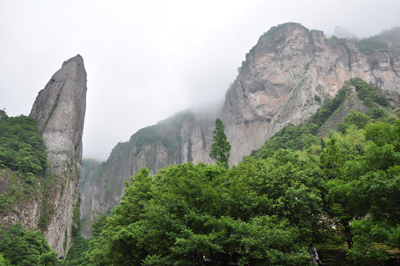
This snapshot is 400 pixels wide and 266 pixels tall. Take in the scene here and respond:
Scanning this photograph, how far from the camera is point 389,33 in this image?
119 meters

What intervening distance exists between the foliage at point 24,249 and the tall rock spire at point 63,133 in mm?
14084

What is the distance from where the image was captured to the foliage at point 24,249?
27.9 meters

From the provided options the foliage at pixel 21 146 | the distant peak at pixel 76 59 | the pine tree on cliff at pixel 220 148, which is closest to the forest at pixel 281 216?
the pine tree on cliff at pixel 220 148

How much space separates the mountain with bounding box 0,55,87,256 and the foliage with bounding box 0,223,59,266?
675 cm

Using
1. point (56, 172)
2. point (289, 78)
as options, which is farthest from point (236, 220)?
point (289, 78)

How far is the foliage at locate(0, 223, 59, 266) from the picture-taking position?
27.9 metres

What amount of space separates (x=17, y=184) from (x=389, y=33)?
507 feet

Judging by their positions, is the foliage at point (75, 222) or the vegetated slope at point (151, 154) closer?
the foliage at point (75, 222)

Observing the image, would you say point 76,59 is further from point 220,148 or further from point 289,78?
point 289,78

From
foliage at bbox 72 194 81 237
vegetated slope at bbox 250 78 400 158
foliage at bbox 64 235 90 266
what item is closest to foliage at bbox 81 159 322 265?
vegetated slope at bbox 250 78 400 158

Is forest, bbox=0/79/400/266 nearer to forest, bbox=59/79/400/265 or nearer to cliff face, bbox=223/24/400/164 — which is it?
forest, bbox=59/79/400/265

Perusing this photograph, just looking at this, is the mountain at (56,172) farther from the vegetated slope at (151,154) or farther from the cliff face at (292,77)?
the cliff face at (292,77)

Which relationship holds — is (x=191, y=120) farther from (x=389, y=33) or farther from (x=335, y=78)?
(x=389, y=33)

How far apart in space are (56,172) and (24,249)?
28.5 metres
